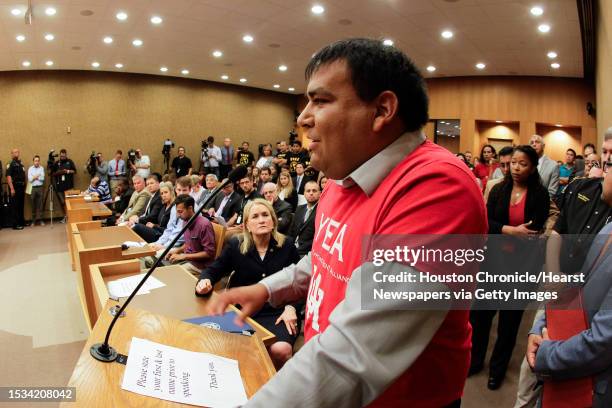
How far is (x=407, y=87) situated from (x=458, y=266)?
1.17 feet

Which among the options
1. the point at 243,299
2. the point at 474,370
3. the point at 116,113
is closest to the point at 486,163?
the point at 474,370

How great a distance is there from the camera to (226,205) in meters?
5.50

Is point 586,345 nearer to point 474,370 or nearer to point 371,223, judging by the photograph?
point 371,223

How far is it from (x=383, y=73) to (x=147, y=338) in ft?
3.12

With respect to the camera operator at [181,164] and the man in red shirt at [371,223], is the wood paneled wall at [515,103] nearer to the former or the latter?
the camera operator at [181,164]

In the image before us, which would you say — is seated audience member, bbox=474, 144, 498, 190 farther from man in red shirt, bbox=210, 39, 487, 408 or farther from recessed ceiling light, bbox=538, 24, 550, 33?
man in red shirt, bbox=210, 39, 487, 408

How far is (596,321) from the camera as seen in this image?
125 cm

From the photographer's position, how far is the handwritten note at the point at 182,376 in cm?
94

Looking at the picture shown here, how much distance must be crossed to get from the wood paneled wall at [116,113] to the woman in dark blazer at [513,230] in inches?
432

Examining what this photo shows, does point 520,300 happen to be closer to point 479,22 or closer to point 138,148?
point 479,22

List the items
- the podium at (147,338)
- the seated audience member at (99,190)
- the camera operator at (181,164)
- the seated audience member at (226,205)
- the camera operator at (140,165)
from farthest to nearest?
1. the camera operator at (181,164)
2. the camera operator at (140,165)
3. the seated audience member at (99,190)
4. the seated audience member at (226,205)
5. the podium at (147,338)

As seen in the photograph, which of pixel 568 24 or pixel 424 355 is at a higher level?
pixel 568 24

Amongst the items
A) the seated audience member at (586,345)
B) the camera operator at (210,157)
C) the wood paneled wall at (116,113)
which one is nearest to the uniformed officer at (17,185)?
the wood paneled wall at (116,113)

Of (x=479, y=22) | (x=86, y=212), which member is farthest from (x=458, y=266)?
(x=479, y=22)
